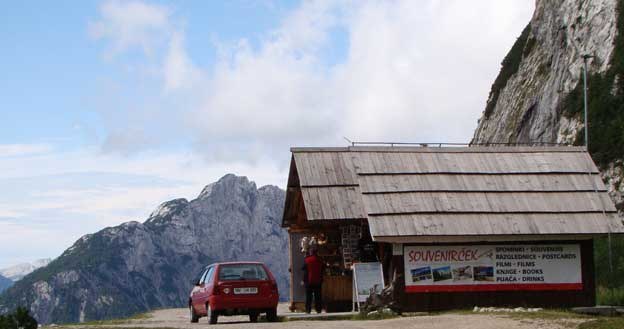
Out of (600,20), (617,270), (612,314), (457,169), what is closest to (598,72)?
(600,20)

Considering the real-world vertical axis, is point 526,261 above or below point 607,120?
below

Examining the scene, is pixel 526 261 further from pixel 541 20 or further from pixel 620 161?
pixel 541 20

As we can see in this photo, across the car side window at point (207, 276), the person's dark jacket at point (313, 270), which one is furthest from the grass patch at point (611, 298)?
the car side window at point (207, 276)

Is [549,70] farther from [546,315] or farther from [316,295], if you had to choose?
[546,315]

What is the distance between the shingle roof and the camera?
1074 inches

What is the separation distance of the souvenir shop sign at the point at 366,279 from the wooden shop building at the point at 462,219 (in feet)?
1.12

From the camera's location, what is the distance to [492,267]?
27594mm

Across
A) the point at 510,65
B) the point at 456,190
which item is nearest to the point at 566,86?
the point at 510,65

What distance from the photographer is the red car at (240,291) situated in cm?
2507

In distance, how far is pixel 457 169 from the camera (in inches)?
1153

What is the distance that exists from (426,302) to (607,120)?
3782 centimetres

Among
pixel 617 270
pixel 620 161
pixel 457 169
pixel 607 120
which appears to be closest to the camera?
pixel 457 169

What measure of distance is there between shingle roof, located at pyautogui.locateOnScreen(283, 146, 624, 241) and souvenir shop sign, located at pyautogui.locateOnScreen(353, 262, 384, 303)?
4.62ft

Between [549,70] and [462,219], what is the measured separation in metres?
50.1
